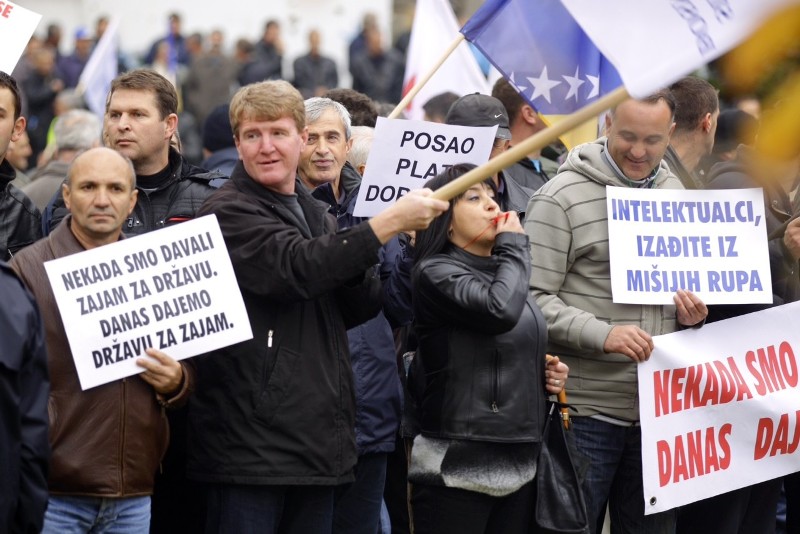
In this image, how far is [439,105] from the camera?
977 centimetres

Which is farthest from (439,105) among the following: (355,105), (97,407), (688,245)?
(97,407)

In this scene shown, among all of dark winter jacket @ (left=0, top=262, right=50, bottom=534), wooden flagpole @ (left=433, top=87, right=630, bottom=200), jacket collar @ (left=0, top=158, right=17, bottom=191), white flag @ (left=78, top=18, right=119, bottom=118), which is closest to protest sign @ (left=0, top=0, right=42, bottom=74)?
jacket collar @ (left=0, top=158, right=17, bottom=191)

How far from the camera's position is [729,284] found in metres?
6.15

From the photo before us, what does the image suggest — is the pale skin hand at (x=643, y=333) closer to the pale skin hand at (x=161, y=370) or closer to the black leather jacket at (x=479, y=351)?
the black leather jacket at (x=479, y=351)

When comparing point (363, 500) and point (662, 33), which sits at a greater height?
point (662, 33)

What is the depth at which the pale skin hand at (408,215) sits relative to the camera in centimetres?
480

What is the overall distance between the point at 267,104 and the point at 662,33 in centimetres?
141

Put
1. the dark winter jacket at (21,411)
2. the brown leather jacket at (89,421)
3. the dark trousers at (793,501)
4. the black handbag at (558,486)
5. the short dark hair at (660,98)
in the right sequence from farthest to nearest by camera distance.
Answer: the dark trousers at (793,501)
the short dark hair at (660,98)
the black handbag at (558,486)
the brown leather jacket at (89,421)
the dark winter jacket at (21,411)

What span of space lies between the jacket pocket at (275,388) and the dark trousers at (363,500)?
3.37ft

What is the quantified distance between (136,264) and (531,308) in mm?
1583

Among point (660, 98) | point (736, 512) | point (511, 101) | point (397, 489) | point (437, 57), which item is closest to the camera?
point (660, 98)

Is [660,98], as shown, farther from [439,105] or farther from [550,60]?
[439,105]

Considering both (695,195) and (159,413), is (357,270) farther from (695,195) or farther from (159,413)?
(695,195)

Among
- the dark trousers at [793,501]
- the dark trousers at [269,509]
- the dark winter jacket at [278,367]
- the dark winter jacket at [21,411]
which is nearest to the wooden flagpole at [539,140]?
the dark winter jacket at [278,367]
